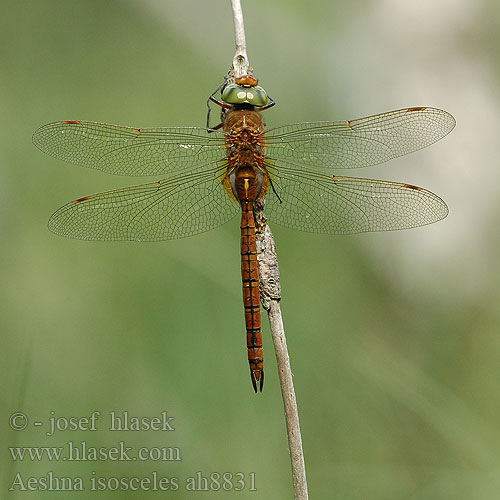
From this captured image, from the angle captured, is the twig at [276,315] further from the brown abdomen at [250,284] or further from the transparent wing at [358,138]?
the transparent wing at [358,138]

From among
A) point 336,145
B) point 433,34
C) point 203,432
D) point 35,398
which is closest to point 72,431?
point 35,398

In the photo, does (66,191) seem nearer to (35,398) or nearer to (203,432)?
(35,398)

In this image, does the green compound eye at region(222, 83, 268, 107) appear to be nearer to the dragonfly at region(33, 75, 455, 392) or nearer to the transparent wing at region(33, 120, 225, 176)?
the dragonfly at region(33, 75, 455, 392)

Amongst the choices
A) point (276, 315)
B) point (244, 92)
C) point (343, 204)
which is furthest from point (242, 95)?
point (276, 315)
